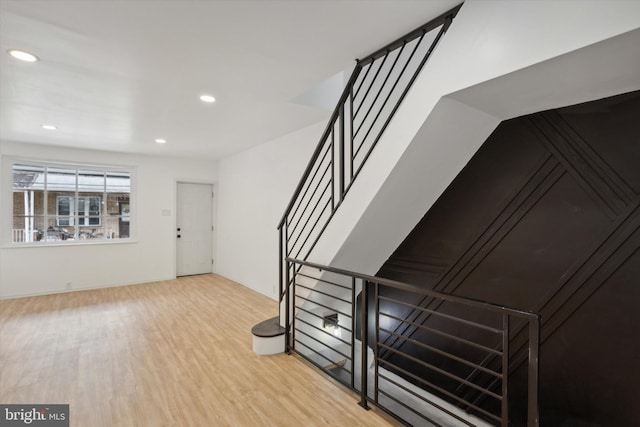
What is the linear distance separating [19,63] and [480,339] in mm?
4200

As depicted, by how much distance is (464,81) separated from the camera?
1.68 meters

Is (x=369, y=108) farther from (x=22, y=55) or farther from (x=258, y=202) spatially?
(x=258, y=202)

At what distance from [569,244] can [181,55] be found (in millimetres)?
3002

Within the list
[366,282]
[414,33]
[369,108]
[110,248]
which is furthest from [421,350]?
[110,248]

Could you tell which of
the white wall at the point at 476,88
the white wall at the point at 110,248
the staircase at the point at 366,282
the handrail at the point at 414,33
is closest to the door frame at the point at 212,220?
the white wall at the point at 110,248

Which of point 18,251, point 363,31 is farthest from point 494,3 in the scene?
point 18,251

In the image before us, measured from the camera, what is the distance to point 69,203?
218 inches

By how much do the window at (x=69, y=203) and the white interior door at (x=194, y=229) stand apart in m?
0.96

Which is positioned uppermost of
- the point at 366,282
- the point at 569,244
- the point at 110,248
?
the point at 569,244

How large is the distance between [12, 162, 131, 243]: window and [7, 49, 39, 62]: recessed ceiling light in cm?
388

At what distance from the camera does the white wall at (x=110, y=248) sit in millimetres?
4988

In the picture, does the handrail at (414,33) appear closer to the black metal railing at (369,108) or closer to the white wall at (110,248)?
the black metal railing at (369,108)

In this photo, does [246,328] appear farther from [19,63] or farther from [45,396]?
[19,63]

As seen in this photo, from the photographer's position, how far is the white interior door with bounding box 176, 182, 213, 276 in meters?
Result: 6.59
